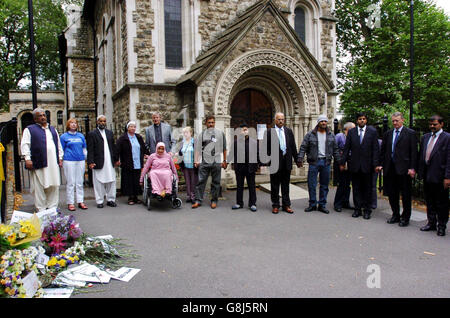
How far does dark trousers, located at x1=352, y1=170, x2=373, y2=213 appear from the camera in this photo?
6.82 metres

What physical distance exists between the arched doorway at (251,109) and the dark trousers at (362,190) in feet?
17.2

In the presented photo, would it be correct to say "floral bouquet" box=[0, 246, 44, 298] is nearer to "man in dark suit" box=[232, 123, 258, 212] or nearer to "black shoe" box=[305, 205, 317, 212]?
"man in dark suit" box=[232, 123, 258, 212]

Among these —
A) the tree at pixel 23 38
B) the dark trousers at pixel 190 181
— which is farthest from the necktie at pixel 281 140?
the tree at pixel 23 38

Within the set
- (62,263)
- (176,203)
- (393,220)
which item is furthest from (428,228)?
(62,263)

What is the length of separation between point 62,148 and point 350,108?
19.2 meters

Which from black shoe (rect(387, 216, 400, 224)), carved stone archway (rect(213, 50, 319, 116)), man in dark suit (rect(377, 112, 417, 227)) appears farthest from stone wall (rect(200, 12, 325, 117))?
black shoe (rect(387, 216, 400, 224))

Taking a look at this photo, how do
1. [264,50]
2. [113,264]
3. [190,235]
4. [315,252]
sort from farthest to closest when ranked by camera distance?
[264,50]
[190,235]
[315,252]
[113,264]

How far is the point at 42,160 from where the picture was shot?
663 cm

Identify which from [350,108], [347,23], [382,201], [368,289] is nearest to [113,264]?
[368,289]

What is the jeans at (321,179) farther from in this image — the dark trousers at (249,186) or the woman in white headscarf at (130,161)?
the woman in white headscarf at (130,161)

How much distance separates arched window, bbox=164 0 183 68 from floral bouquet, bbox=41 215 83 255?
787 cm

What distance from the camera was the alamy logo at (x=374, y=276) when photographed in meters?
3.71

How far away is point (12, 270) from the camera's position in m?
3.18
